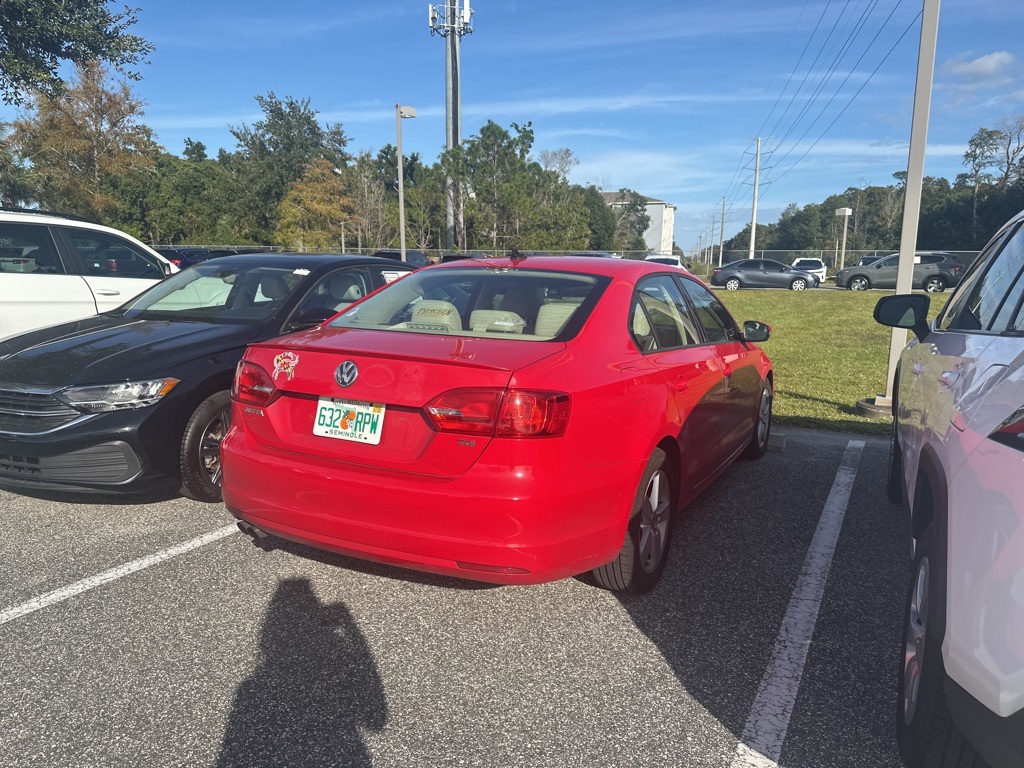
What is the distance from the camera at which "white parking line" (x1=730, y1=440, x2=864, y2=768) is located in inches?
90.8

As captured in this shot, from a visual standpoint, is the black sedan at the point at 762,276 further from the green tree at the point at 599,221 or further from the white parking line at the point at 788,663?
the green tree at the point at 599,221

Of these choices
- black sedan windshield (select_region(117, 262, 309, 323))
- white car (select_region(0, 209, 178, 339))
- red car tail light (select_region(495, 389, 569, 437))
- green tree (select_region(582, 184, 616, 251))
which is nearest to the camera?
red car tail light (select_region(495, 389, 569, 437))

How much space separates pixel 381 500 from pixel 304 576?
43.2 inches

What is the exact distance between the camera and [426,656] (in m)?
2.82

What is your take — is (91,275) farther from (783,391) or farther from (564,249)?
(564,249)

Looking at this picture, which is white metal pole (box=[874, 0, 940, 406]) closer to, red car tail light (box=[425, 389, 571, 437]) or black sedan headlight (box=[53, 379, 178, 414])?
red car tail light (box=[425, 389, 571, 437])

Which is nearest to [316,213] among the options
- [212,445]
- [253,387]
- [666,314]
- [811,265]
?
[811,265]

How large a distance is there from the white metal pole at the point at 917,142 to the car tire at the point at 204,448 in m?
5.98

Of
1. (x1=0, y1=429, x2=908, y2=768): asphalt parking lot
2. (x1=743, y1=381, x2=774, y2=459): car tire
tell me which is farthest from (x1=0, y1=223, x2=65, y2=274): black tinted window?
(x1=743, y1=381, x2=774, y2=459): car tire

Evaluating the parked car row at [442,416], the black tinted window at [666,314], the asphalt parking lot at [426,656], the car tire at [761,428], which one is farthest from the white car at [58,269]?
the car tire at [761,428]

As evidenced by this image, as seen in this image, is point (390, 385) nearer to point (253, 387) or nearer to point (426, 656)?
point (253, 387)

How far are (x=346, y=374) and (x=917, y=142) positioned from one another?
6.66 m

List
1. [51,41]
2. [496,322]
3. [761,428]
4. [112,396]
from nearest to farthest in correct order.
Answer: [496,322], [112,396], [761,428], [51,41]

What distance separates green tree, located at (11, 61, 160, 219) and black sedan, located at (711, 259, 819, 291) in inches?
1160
